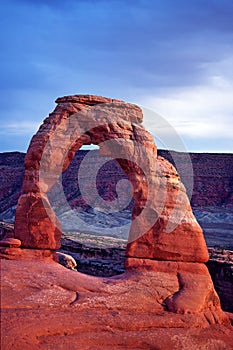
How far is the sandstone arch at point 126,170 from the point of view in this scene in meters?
11.1

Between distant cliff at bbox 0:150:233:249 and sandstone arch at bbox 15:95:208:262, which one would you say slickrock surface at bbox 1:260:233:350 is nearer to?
sandstone arch at bbox 15:95:208:262

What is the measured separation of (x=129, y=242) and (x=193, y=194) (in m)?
40.0

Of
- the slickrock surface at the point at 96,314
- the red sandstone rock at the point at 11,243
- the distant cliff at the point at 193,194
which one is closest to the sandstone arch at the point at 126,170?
the red sandstone rock at the point at 11,243

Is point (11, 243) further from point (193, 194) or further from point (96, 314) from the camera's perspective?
point (193, 194)

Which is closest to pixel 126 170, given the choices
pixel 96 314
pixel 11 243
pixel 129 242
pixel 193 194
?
pixel 129 242

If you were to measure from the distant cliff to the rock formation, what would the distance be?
3083 centimetres

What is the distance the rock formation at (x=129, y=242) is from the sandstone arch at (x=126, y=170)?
2 centimetres

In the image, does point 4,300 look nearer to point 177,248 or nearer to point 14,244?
point 14,244

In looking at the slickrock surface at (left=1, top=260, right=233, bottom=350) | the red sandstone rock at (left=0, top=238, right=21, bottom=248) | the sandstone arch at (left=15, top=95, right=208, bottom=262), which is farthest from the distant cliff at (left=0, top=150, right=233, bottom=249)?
the slickrock surface at (left=1, top=260, right=233, bottom=350)

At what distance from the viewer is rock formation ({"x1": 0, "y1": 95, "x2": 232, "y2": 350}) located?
933 cm

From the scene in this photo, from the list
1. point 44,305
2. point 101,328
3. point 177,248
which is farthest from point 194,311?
point 44,305

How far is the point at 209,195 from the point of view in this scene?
1972 inches

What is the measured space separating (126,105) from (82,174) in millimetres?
37236

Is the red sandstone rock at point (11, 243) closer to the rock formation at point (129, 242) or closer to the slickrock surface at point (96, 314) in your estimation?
the rock formation at point (129, 242)
